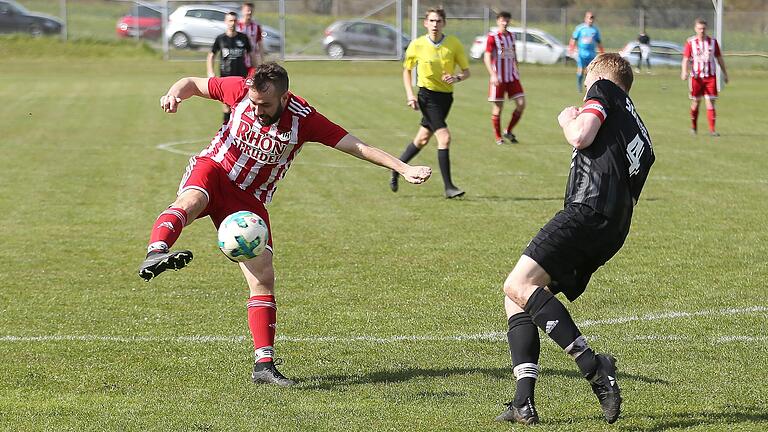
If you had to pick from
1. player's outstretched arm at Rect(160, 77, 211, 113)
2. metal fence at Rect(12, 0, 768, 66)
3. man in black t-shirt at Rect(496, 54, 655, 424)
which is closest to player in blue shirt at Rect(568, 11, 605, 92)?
metal fence at Rect(12, 0, 768, 66)

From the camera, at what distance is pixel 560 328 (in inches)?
209

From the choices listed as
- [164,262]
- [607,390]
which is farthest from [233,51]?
[607,390]

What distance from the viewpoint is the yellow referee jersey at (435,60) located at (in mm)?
14047

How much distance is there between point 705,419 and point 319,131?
2.57m

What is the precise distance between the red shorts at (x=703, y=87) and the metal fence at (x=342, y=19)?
2507cm

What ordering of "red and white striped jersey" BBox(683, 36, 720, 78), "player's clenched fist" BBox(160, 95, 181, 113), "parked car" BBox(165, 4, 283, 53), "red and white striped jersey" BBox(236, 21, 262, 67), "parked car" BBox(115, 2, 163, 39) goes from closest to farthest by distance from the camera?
"player's clenched fist" BBox(160, 95, 181, 113), "red and white striped jersey" BBox(683, 36, 720, 78), "red and white striped jersey" BBox(236, 21, 262, 67), "parked car" BBox(165, 4, 283, 53), "parked car" BBox(115, 2, 163, 39)

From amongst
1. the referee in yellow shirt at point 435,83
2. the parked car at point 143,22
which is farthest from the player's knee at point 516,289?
the parked car at point 143,22

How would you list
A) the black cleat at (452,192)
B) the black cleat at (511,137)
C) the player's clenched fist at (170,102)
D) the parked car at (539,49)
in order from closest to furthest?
1. the player's clenched fist at (170,102)
2. the black cleat at (452,192)
3. the black cleat at (511,137)
4. the parked car at (539,49)

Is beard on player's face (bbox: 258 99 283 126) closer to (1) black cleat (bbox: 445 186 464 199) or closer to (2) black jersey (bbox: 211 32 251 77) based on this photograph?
(1) black cleat (bbox: 445 186 464 199)

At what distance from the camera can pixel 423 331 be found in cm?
749

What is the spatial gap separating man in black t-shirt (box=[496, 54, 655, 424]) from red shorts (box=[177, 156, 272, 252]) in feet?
5.50

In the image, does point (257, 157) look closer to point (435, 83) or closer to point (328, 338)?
point (328, 338)

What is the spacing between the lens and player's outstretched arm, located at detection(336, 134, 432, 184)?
604 centimetres

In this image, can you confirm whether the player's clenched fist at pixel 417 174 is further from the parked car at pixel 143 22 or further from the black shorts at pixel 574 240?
→ the parked car at pixel 143 22
